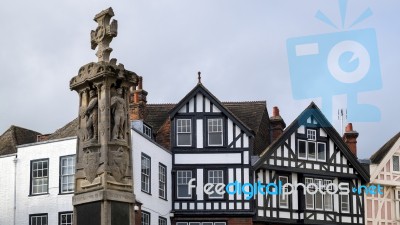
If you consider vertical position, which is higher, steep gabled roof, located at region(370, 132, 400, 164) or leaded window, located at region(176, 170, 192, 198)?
steep gabled roof, located at region(370, 132, 400, 164)

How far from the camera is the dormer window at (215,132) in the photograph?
39875mm

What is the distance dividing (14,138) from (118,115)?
24.4 m

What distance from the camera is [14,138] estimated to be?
1540 inches

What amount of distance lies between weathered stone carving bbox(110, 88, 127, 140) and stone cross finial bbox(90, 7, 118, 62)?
741mm

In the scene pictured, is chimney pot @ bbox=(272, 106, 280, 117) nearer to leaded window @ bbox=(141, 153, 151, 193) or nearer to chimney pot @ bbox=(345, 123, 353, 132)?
chimney pot @ bbox=(345, 123, 353, 132)

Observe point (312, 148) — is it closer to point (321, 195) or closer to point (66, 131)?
point (321, 195)

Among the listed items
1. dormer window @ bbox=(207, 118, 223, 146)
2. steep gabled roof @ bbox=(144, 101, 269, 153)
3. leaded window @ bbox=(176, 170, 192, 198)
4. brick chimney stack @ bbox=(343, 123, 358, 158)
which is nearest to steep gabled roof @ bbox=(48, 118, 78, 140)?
steep gabled roof @ bbox=(144, 101, 269, 153)

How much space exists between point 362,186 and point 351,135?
101 inches

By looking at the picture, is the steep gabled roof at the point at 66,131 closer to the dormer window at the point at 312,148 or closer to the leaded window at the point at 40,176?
the leaded window at the point at 40,176

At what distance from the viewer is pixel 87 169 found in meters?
15.4

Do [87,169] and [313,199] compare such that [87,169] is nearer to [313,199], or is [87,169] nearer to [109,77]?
[109,77]

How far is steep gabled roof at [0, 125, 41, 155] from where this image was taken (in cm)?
3834

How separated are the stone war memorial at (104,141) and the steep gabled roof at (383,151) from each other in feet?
95.7

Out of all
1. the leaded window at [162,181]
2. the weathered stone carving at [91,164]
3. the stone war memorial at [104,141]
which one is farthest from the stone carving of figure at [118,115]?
the leaded window at [162,181]
